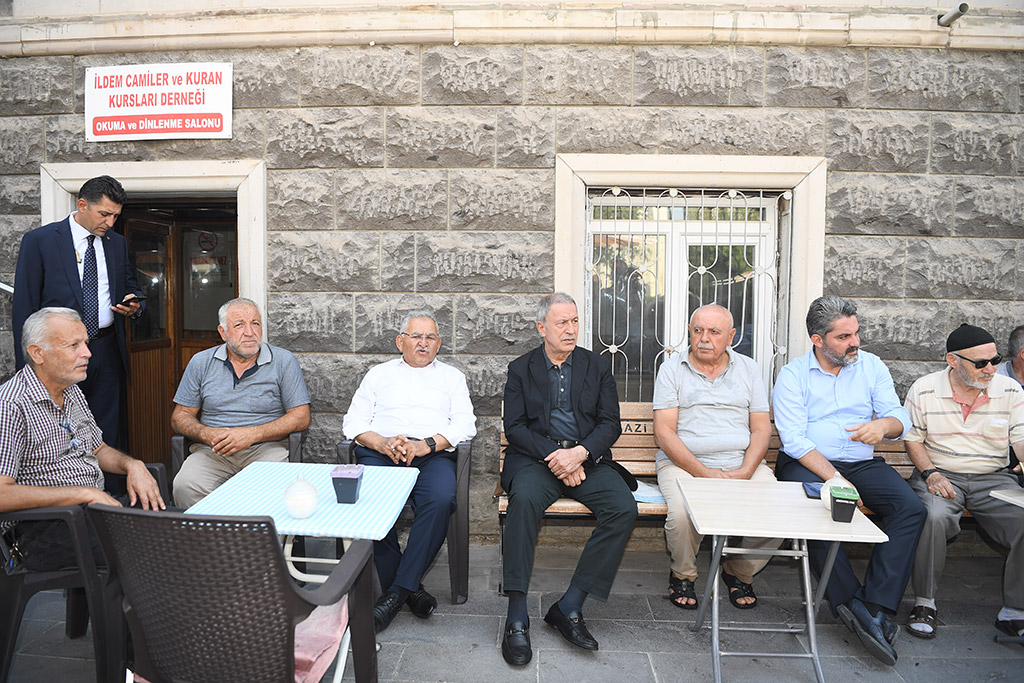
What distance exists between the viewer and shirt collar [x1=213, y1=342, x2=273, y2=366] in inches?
146

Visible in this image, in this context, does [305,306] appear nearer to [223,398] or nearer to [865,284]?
[223,398]

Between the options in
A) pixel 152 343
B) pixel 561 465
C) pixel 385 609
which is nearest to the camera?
pixel 385 609

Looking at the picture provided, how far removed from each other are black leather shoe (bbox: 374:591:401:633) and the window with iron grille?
6.37 feet

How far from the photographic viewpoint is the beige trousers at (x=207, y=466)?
11.3 ft

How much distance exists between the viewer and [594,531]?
3074mm

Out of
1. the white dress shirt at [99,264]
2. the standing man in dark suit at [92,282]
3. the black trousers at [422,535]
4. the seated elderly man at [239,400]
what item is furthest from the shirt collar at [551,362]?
the white dress shirt at [99,264]

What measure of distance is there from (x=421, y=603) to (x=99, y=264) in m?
2.66

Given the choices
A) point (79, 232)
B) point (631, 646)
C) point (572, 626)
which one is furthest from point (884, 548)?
point (79, 232)

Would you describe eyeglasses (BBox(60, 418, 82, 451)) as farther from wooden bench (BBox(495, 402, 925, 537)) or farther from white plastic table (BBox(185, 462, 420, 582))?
wooden bench (BBox(495, 402, 925, 537))

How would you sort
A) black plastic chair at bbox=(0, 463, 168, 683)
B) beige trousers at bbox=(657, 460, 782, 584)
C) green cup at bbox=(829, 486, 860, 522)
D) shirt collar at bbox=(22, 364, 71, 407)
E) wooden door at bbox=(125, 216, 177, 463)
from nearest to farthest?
black plastic chair at bbox=(0, 463, 168, 683)
green cup at bbox=(829, 486, 860, 522)
shirt collar at bbox=(22, 364, 71, 407)
beige trousers at bbox=(657, 460, 782, 584)
wooden door at bbox=(125, 216, 177, 463)

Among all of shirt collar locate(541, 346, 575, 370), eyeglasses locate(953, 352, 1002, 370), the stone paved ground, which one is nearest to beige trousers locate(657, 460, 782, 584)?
the stone paved ground

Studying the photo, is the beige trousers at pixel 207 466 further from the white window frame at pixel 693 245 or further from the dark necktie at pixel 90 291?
the white window frame at pixel 693 245

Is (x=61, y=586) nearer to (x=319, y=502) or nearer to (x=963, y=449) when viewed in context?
(x=319, y=502)

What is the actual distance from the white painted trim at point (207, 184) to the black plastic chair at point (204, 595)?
2.75m
